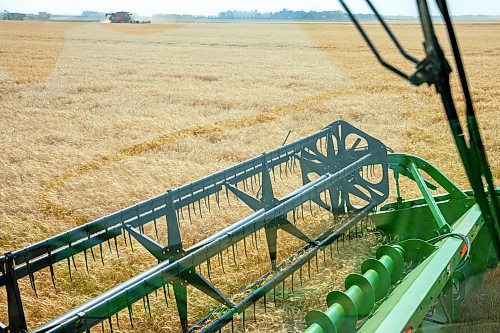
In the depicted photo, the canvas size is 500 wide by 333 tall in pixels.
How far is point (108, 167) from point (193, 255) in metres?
5.26

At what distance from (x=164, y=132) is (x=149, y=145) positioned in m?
1.21

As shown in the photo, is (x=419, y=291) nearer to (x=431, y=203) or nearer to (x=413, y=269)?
(x=413, y=269)

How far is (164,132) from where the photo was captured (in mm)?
10688

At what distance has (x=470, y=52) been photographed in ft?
83.1

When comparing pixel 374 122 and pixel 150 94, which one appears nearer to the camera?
pixel 374 122

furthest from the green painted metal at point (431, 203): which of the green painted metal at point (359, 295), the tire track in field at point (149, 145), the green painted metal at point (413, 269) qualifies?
the tire track in field at point (149, 145)

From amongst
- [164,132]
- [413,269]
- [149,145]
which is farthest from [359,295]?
[164,132]

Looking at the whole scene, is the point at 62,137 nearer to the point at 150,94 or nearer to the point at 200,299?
the point at 150,94

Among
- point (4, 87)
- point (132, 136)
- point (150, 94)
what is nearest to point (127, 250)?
point (132, 136)

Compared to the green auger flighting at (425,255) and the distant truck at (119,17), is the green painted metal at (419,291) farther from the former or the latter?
the distant truck at (119,17)

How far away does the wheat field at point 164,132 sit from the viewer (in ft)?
14.8

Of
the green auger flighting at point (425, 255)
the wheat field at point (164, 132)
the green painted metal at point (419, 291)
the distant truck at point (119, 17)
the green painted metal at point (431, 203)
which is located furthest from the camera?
the distant truck at point (119, 17)

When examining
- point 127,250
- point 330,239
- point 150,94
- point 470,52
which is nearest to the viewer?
point 330,239

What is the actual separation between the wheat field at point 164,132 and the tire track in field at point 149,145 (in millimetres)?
23
